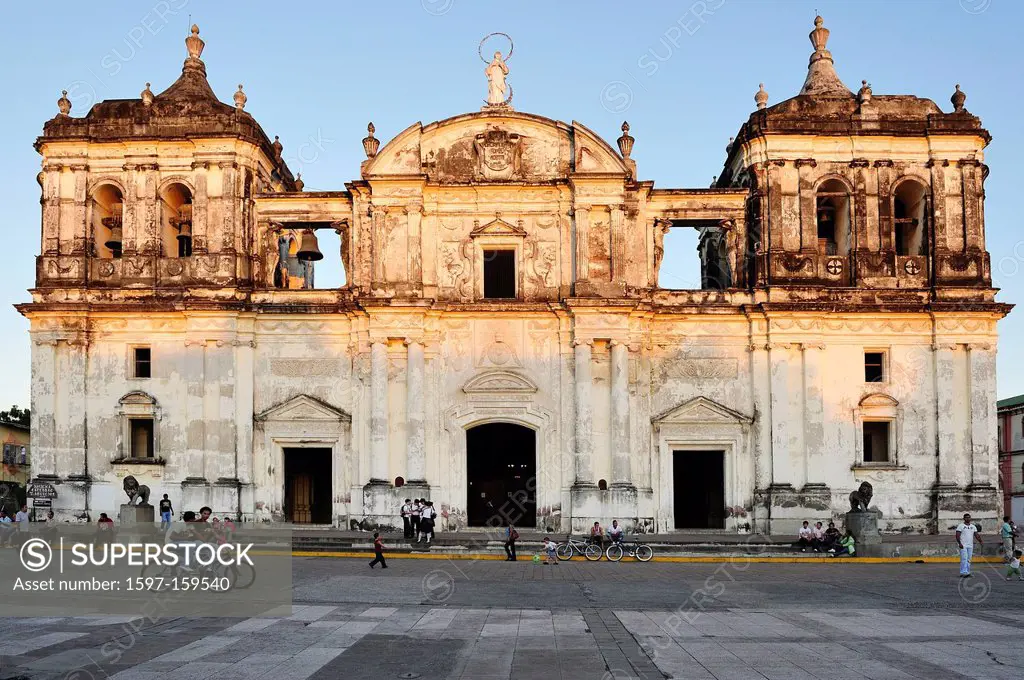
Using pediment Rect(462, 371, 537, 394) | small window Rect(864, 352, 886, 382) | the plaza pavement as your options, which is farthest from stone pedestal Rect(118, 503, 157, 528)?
small window Rect(864, 352, 886, 382)

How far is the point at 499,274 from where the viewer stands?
1454 inches

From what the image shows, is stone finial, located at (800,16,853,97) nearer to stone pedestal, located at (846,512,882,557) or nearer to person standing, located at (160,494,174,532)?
stone pedestal, located at (846,512,882,557)

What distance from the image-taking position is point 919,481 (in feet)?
115

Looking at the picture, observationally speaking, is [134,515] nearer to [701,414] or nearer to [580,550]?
[580,550]

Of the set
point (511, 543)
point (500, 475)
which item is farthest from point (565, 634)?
point (500, 475)

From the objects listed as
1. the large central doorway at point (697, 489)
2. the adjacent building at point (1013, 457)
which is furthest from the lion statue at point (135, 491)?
the adjacent building at point (1013, 457)

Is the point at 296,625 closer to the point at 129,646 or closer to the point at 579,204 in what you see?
the point at 129,646

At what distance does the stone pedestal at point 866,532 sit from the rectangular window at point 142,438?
23.0 meters

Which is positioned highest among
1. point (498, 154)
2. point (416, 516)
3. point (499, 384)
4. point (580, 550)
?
point (498, 154)

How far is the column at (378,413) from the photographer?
34.5 meters

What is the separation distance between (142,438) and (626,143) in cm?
1937

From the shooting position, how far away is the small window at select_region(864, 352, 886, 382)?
35.8 metres

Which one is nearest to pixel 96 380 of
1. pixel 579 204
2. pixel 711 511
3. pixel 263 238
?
pixel 263 238

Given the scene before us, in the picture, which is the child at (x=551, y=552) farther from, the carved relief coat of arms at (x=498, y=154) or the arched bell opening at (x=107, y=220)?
the arched bell opening at (x=107, y=220)
